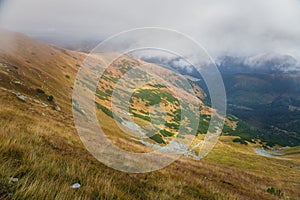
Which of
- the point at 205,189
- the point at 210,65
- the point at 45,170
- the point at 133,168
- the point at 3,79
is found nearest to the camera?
the point at 45,170

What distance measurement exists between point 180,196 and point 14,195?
4509mm

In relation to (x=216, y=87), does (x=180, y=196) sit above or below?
below

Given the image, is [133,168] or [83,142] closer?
[133,168]

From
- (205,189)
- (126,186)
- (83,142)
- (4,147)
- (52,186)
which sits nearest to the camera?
(52,186)

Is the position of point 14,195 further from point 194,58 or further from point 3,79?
point 3,79

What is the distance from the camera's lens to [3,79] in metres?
33.2

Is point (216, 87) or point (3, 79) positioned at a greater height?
point (216, 87)

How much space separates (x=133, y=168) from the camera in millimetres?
9719

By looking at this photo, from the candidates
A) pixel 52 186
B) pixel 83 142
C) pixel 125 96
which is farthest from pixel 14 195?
pixel 125 96

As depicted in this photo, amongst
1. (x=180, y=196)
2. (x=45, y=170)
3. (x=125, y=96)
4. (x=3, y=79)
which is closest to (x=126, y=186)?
(x=180, y=196)

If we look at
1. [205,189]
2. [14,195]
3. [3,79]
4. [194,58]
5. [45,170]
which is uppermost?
[194,58]

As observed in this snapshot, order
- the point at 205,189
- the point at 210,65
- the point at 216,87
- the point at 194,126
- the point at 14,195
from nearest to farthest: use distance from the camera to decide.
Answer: the point at 14,195
the point at 205,189
the point at 194,126
the point at 216,87
the point at 210,65

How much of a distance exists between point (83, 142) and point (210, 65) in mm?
9036

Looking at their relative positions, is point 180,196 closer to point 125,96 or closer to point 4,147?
point 4,147
